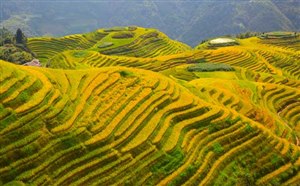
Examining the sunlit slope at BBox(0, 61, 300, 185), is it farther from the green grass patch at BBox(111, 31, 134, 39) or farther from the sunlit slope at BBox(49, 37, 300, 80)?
the green grass patch at BBox(111, 31, 134, 39)

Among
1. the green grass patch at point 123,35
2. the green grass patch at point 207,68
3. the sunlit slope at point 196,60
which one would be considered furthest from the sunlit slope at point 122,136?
the green grass patch at point 123,35

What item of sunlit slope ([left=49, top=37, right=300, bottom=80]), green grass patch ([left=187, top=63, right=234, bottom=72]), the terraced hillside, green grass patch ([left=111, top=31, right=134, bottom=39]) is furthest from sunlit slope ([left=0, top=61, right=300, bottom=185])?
green grass patch ([left=111, top=31, right=134, bottom=39])

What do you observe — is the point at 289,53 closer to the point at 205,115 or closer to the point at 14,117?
the point at 205,115

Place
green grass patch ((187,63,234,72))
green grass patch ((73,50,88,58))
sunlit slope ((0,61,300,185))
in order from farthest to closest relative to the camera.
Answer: green grass patch ((73,50,88,58)) → green grass patch ((187,63,234,72)) → sunlit slope ((0,61,300,185))

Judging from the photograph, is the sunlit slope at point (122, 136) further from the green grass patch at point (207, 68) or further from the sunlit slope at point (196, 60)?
the sunlit slope at point (196, 60)

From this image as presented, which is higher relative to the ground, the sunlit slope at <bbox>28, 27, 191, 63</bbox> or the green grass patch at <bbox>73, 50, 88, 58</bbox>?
the sunlit slope at <bbox>28, 27, 191, 63</bbox>
